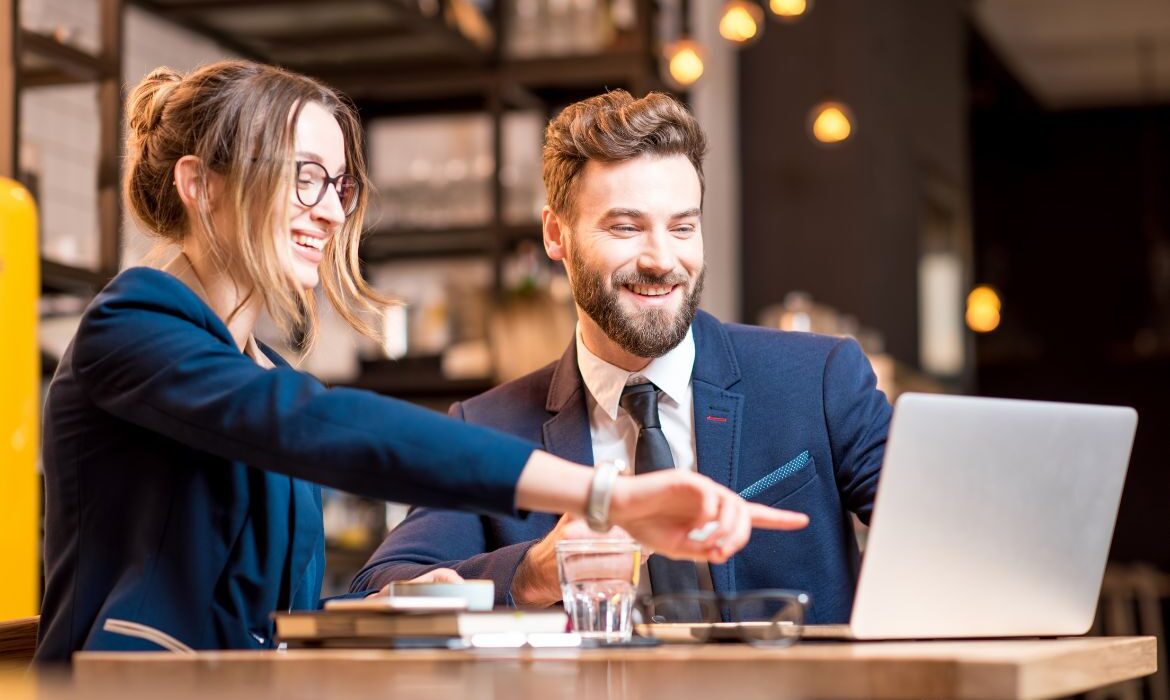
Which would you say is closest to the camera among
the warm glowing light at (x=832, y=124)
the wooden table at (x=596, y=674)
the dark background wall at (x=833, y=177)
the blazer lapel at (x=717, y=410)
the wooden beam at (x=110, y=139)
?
the wooden table at (x=596, y=674)

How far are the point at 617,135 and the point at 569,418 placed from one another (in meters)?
0.46

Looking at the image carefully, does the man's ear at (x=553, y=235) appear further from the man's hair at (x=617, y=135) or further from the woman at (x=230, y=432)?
the woman at (x=230, y=432)

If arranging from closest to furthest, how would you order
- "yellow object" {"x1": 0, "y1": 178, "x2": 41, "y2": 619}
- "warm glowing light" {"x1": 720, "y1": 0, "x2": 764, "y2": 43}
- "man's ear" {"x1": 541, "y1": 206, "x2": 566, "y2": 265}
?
"man's ear" {"x1": 541, "y1": 206, "x2": 566, "y2": 265}
"yellow object" {"x1": 0, "y1": 178, "x2": 41, "y2": 619}
"warm glowing light" {"x1": 720, "y1": 0, "x2": 764, "y2": 43}

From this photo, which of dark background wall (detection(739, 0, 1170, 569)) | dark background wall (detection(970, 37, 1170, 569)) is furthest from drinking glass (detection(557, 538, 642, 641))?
dark background wall (detection(970, 37, 1170, 569))

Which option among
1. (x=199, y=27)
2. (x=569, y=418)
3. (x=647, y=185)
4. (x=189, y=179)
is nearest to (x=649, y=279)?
(x=647, y=185)

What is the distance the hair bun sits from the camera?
69.8 inches

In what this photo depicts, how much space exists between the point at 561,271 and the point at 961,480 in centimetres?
462

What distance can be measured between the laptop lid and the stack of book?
33 centimetres

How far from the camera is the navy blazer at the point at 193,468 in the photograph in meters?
1.43

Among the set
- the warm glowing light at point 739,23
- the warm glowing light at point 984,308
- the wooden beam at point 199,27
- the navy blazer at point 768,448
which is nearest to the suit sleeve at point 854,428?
the navy blazer at point 768,448

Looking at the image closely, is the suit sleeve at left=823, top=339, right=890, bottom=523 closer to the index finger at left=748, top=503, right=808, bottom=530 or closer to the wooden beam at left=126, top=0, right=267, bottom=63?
the index finger at left=748, top=503, right=808, bottom=530

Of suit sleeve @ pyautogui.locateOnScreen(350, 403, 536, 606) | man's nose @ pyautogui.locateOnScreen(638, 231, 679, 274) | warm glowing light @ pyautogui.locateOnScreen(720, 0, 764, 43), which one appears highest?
warm glowing light @ pyautogui.locateOnScreen(720, 0, 764, 43)

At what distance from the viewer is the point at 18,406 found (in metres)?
3.34

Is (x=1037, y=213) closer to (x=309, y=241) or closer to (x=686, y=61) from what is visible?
(x=686, y=61)
